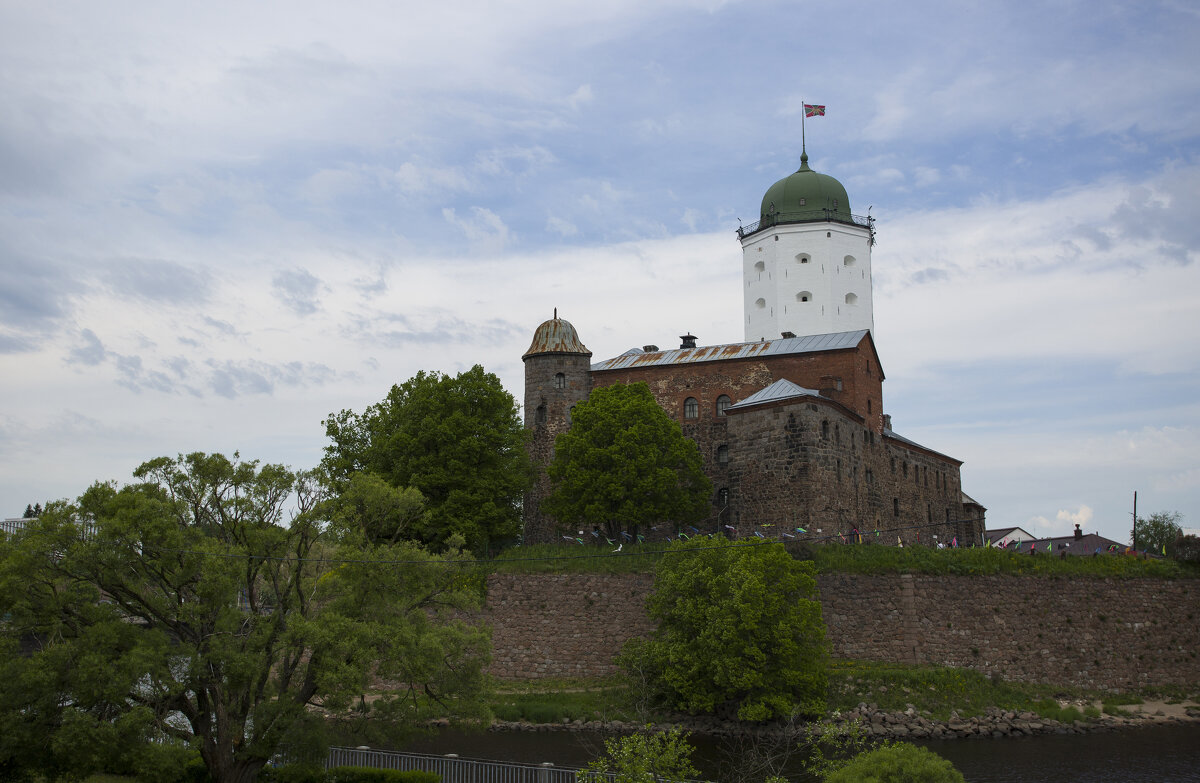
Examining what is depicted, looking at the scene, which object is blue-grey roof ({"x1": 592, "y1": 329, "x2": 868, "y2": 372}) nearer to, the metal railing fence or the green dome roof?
the green dome roof

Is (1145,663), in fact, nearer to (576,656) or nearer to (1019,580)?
(1019,580)

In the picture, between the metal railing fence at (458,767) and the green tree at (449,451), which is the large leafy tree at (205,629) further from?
the green tree at (449,451)

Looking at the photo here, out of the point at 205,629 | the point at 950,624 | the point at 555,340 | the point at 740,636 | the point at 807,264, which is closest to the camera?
the point at 205,629

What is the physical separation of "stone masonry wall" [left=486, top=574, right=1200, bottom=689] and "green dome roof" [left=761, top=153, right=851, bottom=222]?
3013 centimetres

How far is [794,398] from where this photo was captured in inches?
1720

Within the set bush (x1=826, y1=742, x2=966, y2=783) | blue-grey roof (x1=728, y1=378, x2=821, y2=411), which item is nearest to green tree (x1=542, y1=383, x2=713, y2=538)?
blue-grey roof (x1=728, y1=378, x2=821, y2=411)

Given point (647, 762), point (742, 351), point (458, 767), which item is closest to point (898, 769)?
point (647, 762)

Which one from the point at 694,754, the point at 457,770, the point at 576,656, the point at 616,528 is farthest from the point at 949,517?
the point at 457,770

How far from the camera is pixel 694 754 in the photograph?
31.3 meters

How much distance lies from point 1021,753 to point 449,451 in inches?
953

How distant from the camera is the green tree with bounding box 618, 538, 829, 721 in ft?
109

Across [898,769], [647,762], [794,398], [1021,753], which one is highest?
[794,398]

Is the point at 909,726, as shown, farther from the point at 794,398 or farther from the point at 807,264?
the point at 807,264

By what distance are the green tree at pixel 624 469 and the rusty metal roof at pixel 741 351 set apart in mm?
5809
